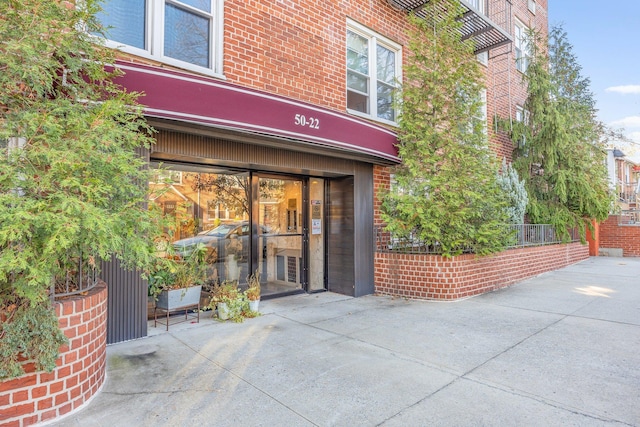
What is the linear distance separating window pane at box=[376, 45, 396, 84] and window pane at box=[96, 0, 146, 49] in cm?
485

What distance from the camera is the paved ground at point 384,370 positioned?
279cm

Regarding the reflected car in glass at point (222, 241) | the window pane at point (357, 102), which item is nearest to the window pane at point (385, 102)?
the window pane at point (357, 102)

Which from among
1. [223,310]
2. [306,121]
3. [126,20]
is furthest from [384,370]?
[126,20]

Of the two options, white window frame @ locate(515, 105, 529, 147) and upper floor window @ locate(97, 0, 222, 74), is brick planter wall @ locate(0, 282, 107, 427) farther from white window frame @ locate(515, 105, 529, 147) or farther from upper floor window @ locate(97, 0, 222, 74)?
white window frame @ locate(515, 105, 529, 147)

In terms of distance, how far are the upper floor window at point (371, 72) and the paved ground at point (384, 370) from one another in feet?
13.9

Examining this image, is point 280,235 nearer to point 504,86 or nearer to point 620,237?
point 504,86

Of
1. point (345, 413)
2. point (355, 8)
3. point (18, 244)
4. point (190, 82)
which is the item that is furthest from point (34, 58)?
point (355, 8)

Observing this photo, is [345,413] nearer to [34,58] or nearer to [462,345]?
[462,345]

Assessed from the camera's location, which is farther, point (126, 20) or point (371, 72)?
point (371, 72)

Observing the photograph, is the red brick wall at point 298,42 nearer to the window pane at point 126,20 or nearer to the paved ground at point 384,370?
the window pane at point 126,20

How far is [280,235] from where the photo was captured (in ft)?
23.4

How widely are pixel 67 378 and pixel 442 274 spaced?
18.7 ft

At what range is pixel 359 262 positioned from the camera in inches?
285

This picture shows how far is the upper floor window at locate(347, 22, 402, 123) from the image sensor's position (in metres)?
7.49
